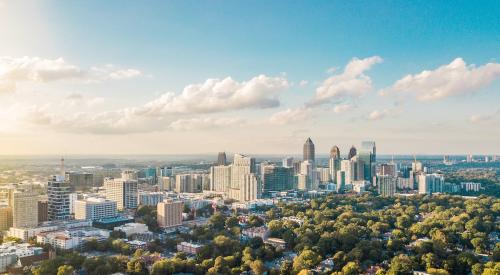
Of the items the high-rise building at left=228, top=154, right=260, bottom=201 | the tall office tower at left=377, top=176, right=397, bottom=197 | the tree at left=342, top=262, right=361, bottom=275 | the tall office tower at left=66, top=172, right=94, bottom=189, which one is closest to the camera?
the tree at left=342, top=262, right=361, bottom=275

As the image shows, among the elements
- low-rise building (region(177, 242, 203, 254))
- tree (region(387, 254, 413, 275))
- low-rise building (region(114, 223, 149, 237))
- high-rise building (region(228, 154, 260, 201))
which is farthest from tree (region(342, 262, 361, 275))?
high-rise building (region(228, 154, 260, 201))

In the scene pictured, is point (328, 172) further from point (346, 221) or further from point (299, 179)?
point (346, 221)

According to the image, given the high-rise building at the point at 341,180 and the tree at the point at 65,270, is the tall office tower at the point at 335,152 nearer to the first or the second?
the high-rise building at the point at 341,180

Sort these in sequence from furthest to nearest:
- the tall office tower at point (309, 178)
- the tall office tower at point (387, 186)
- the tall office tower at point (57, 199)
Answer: the tall office tower at point (309, 178) → the tall office tower at point (387, 186) → the tall office tower at point (57, 199)

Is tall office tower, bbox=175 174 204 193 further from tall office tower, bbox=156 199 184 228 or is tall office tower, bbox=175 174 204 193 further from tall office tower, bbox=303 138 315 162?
tall office tower, bbox=303 138 315 162

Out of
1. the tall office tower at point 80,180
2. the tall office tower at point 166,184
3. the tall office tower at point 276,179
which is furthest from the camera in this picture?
the tall office tower at point 166,184

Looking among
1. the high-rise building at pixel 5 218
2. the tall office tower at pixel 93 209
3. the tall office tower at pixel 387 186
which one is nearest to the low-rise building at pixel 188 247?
the tall office tower at pixel 93 209

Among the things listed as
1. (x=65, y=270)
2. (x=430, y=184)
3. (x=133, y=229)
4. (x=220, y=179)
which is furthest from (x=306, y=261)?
(x=430, y=184)
